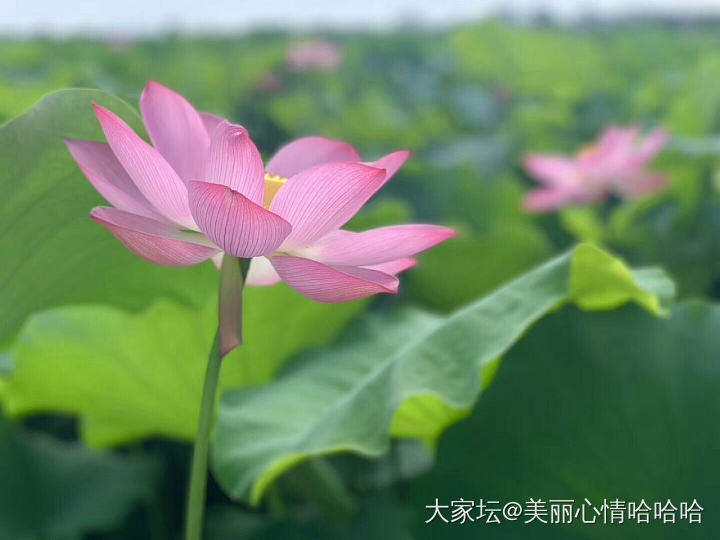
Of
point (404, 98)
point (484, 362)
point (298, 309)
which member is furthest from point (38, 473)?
point (404, 98)

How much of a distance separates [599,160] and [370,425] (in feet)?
2.98

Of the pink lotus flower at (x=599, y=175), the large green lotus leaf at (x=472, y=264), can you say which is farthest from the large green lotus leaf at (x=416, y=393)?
the pink lotus flower at (x=599, y=175)

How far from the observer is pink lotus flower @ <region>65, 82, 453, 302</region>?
41 centimetres

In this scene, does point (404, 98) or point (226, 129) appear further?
point (404, 98)

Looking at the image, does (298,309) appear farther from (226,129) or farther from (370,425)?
(226,129)

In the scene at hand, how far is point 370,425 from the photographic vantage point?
1.84 feet

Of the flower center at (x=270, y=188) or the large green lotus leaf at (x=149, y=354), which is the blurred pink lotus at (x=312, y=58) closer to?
the large green lotus leaf at (x=149, y=354)

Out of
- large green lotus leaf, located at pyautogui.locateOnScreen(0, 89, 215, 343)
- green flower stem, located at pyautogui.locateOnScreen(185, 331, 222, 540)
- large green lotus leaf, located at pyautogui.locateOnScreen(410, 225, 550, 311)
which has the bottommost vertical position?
green flower stem, located at pyautogui.locateOnScreen(185, 331, 222, 540)

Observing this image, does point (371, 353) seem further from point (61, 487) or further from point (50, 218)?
→ point (61, 487)

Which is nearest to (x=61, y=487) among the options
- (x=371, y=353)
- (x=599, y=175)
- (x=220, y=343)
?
(x=371, y=353)

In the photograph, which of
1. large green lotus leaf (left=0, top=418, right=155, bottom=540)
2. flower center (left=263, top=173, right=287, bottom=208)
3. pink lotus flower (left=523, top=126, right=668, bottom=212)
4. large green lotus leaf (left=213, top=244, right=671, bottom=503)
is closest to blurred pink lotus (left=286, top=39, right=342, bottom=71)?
pink lotus flower (left=523, top=126, right=668, bottom=212)

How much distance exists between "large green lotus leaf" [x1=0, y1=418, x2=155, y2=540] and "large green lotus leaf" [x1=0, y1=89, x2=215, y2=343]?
36 centimetres

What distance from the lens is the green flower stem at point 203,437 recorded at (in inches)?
17.5

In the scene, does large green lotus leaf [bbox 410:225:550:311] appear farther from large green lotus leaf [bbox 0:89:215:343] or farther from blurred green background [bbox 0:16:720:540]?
large green lotus leaf [bbox 0:89:215:343]
